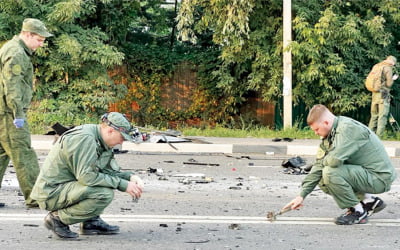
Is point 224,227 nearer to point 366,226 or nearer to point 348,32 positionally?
point 366,226

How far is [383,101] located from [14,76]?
33.9 feet

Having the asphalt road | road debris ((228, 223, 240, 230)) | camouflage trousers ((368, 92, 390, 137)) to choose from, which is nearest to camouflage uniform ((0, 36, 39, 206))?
the asphalt road

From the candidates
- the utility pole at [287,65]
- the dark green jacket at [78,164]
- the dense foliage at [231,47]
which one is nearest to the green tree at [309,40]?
the dense foliage at [231,47]

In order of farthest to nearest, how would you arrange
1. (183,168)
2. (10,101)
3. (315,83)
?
(315,83) < (183,168) < (10,101)

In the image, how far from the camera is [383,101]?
51.8 feet

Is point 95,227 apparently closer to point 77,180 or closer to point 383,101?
point 77,180

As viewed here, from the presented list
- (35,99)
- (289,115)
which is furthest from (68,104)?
(289,115)

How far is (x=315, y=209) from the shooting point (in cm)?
759

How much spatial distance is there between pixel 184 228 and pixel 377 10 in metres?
13.1

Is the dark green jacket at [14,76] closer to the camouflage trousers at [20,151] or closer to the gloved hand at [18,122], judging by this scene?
the gloved hand at [18,122]

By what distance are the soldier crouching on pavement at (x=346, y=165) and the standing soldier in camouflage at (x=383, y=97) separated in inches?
360

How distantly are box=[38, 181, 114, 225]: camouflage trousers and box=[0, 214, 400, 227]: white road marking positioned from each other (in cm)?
94

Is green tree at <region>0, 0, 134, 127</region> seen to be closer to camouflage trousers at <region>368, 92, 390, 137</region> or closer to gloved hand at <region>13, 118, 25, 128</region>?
camouflage trousers at <region>368, 92, 390, 137</region>

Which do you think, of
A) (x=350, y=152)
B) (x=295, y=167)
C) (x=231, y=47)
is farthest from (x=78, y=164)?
(x=231, y=47)
